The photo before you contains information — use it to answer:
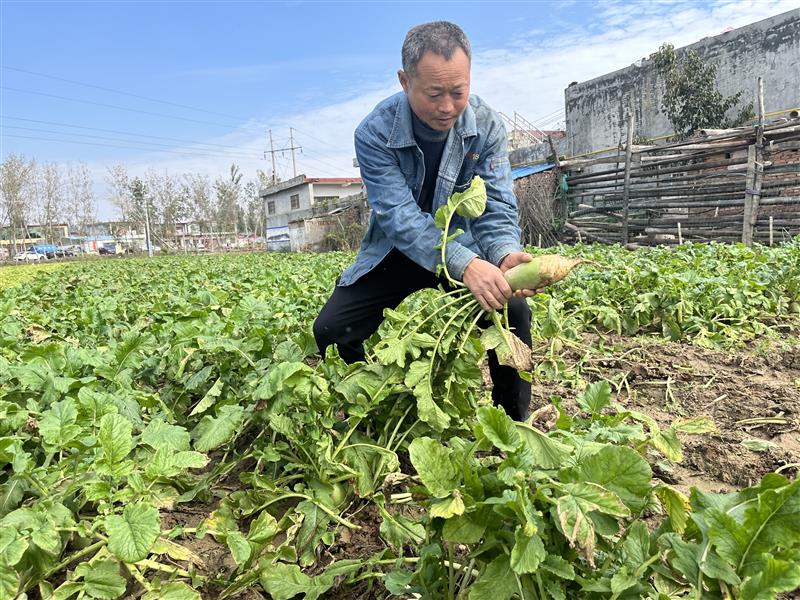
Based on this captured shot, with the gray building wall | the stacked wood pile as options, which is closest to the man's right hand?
the stacked wood pile

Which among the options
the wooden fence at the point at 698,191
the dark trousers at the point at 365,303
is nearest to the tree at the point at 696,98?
the wooden fence at the point at 698,191

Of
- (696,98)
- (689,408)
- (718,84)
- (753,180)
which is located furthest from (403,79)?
(718,84)

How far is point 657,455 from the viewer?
2.43 metres

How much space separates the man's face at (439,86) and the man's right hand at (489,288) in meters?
0.75

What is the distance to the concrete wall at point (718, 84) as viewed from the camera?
1578cm

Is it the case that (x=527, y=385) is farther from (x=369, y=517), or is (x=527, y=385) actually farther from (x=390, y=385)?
(x=369, y=517)

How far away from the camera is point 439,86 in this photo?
7.54 ft

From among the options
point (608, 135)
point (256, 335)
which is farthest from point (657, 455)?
point (608, 135)

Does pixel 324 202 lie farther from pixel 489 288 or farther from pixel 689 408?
pixel 489 288

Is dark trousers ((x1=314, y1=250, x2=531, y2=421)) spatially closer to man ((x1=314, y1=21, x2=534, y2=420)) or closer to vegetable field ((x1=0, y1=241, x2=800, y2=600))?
man ((x1=314, y1=21, x2=534, y2=420))

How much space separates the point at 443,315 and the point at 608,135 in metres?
20.7

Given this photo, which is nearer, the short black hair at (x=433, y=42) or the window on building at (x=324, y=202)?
the short black hair at (x=433, y=42)

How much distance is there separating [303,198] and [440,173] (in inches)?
1436

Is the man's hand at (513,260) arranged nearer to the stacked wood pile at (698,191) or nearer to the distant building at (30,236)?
the stacked wood pile at (698,191)
